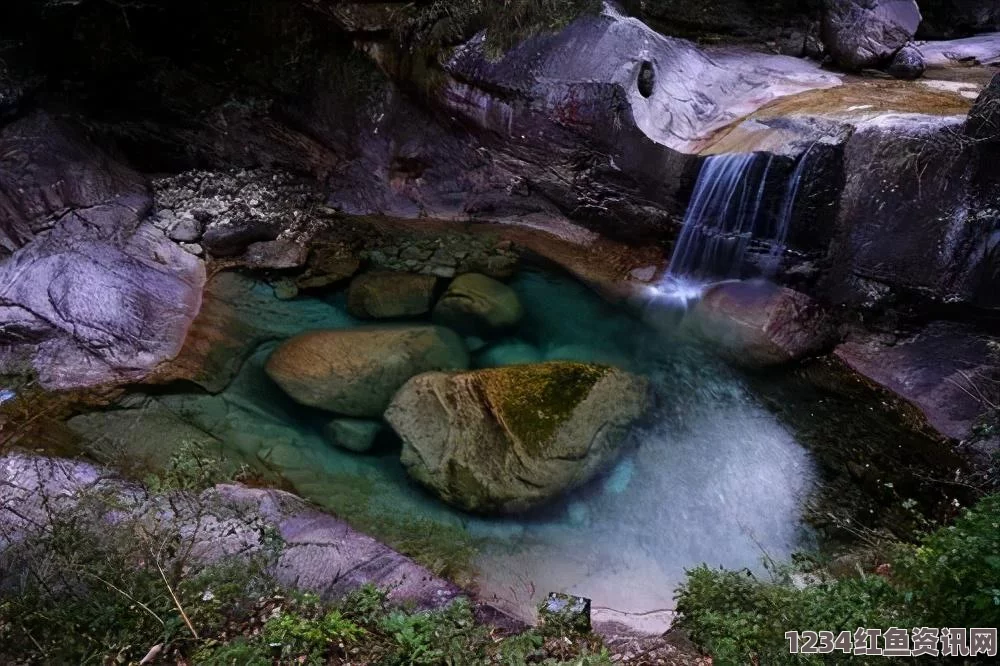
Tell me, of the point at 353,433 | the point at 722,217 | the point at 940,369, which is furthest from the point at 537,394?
the point at 940,369

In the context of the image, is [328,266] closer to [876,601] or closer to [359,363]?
[359,363]

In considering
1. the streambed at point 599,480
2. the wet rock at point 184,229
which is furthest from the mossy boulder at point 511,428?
the wet rock at point 184,229

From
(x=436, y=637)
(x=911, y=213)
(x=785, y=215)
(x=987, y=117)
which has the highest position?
(x=987, y=117)

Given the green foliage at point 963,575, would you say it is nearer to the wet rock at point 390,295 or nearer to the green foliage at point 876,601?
the green foliage at point 876,601

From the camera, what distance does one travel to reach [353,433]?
5195 mm

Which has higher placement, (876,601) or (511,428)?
(876,601)

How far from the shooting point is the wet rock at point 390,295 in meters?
6.62

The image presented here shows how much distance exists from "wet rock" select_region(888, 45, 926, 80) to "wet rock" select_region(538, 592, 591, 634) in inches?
291

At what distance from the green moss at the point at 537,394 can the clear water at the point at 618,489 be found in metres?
0.59

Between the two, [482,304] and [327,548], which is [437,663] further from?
[482,304]

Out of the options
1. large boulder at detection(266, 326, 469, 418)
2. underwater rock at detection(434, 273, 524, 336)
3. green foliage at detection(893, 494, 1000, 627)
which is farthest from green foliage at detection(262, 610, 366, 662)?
underwater rock at detection(434, 273, 524, 336)

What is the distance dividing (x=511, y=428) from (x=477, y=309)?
1.90 meters

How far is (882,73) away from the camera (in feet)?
24.8

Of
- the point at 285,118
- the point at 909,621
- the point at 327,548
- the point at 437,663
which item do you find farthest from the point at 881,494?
the point at 285,118
